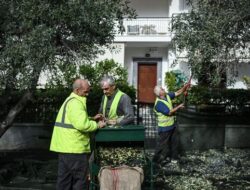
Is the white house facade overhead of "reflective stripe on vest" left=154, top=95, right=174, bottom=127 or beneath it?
overhead

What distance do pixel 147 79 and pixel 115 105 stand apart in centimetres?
1882

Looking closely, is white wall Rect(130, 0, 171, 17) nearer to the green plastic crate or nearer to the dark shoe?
the dark shoe

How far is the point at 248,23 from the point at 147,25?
53.6 feet

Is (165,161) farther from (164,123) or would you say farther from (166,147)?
(164,123)

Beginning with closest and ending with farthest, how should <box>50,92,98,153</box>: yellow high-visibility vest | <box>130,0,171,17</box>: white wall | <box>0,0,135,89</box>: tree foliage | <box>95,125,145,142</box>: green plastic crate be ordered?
<box>50,92,98,153</box>: yellow high-visibility vest < <box>95,125,145,142</box>: green plastic crate < <box>0,0,135,89</box>: tree foliage < <box>130,0,171,17</box>: white wall

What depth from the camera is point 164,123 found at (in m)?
10.8

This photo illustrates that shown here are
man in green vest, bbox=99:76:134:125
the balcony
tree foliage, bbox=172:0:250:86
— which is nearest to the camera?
man in green vest, bbox=99:76:134:125

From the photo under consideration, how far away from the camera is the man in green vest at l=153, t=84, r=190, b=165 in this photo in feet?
35.1

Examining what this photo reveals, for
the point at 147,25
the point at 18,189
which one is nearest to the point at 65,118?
the point at 18,189

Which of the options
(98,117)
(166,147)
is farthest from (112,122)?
(166,147)

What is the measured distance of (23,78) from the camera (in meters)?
7.98

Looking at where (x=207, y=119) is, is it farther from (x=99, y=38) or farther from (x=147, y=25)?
(x=147, y=25)

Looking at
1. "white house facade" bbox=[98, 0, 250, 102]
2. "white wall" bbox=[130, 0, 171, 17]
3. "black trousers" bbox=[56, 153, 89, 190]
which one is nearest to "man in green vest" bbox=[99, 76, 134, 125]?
"black trousers" bbox=[56, 153, 89, 190]

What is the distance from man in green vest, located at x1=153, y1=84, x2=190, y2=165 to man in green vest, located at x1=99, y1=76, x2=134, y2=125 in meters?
3.46
